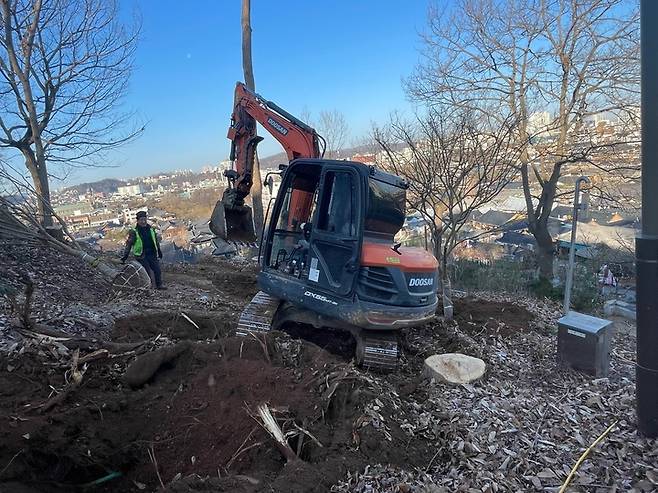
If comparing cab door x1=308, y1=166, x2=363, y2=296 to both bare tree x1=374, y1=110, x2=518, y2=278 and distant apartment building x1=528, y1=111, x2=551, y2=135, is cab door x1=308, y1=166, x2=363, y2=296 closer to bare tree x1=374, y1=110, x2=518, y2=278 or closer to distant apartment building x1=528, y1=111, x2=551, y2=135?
bare tree x1=374, y1=110, x2=518, y2=278

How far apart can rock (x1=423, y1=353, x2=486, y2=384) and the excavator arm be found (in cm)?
315

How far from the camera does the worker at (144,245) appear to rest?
840cm

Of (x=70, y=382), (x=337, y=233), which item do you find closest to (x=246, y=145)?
(x=337, y=233)

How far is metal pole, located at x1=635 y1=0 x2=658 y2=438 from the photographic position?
10.1 ft

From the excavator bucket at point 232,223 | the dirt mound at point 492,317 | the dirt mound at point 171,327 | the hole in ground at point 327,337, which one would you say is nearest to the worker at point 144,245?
the excavator bucket at point 232,223

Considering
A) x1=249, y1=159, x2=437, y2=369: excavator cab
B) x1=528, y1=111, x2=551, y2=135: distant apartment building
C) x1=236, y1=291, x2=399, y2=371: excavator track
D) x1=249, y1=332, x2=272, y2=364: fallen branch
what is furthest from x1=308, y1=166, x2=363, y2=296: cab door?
x1=528, y1=111, x2=551, y2=135: distant apartment building

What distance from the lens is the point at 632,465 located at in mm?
3211

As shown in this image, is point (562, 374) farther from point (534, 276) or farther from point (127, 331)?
point (534, 276)

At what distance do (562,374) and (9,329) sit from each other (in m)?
5.67

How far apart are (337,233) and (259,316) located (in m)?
1.40

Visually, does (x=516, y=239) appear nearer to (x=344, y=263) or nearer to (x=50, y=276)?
(x=344, y=263)

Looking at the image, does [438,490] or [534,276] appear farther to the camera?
[534,276]

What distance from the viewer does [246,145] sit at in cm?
686

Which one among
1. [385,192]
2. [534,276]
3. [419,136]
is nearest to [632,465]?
[385,192]
